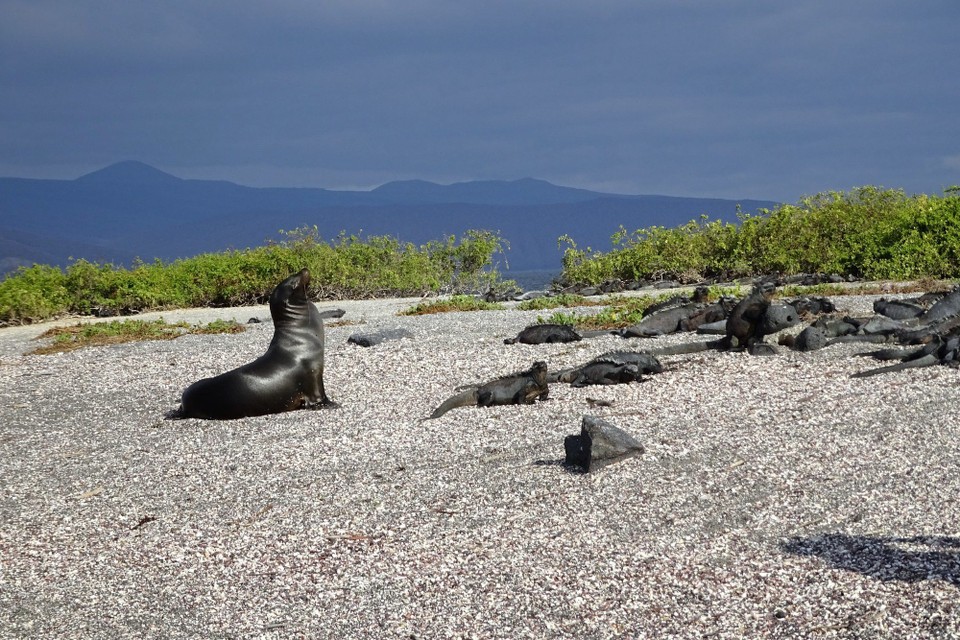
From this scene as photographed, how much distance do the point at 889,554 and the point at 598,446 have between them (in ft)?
7.16

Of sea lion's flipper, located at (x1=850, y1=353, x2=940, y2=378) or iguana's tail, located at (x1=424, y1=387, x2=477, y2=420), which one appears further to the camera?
sea lion's flipper, located at (x1=850, y1=353, x2=940, y2=378)

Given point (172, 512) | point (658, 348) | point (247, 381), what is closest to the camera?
point (172, 512)

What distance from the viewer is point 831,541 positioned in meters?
5.35

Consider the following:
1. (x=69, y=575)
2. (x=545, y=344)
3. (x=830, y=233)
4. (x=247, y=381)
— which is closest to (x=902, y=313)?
(x=545, y=344)

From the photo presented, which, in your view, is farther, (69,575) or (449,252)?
(449,252)

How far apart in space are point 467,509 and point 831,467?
7.81 ft

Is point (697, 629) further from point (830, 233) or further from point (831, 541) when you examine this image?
point (830, 233)

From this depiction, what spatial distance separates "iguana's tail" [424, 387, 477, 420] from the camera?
9250 millimetres

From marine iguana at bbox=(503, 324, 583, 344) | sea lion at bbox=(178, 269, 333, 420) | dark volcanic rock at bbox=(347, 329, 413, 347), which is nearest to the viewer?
sea lion at bbox=(178, 269, 333, 420)

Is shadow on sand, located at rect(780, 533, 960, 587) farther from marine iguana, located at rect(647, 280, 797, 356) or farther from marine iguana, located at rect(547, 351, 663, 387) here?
marine iguana, located at rect(647, 280, 797, 356)

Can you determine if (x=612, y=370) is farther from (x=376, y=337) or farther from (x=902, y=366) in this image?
(x=376, y=337)

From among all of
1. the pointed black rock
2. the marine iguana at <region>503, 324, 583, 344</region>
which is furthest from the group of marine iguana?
the pointed black rock

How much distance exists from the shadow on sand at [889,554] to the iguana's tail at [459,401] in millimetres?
4315

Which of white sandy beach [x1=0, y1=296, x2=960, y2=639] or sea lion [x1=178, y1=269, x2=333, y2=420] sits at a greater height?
sea lion [x1=178, y1=269, x2=333, y2=420]
